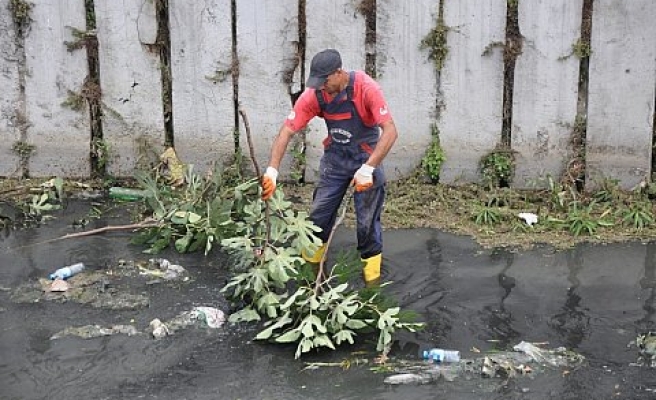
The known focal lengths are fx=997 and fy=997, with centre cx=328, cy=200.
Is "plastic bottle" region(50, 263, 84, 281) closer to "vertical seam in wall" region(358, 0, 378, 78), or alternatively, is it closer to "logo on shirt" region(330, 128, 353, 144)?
"logo on shirt" region(330, 128, 353, 144)

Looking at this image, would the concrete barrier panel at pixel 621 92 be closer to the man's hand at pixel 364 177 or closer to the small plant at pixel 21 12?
the man's hand at pixel 364 177

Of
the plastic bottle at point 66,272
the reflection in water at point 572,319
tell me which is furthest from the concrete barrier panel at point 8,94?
the reflection in water at point 572,319

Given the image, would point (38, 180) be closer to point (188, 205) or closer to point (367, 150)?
point (188, 205)

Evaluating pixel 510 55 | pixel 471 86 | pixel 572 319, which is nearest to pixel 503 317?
pixel 572 319

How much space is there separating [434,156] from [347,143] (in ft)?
6.86

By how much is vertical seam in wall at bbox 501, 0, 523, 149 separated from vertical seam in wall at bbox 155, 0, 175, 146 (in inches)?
116

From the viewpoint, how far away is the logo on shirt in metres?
6.83

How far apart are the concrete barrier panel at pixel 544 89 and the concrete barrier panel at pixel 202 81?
255 cm

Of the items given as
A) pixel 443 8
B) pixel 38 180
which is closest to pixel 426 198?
pixel 443 8

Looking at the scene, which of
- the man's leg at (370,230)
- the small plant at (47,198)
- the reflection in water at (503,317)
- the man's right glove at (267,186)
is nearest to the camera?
the reflection in water at (503,317)

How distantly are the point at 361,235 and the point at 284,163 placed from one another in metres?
2.22

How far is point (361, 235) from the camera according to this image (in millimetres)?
6930

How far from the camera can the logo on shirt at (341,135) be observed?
22.4 ft

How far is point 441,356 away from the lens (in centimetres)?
584
